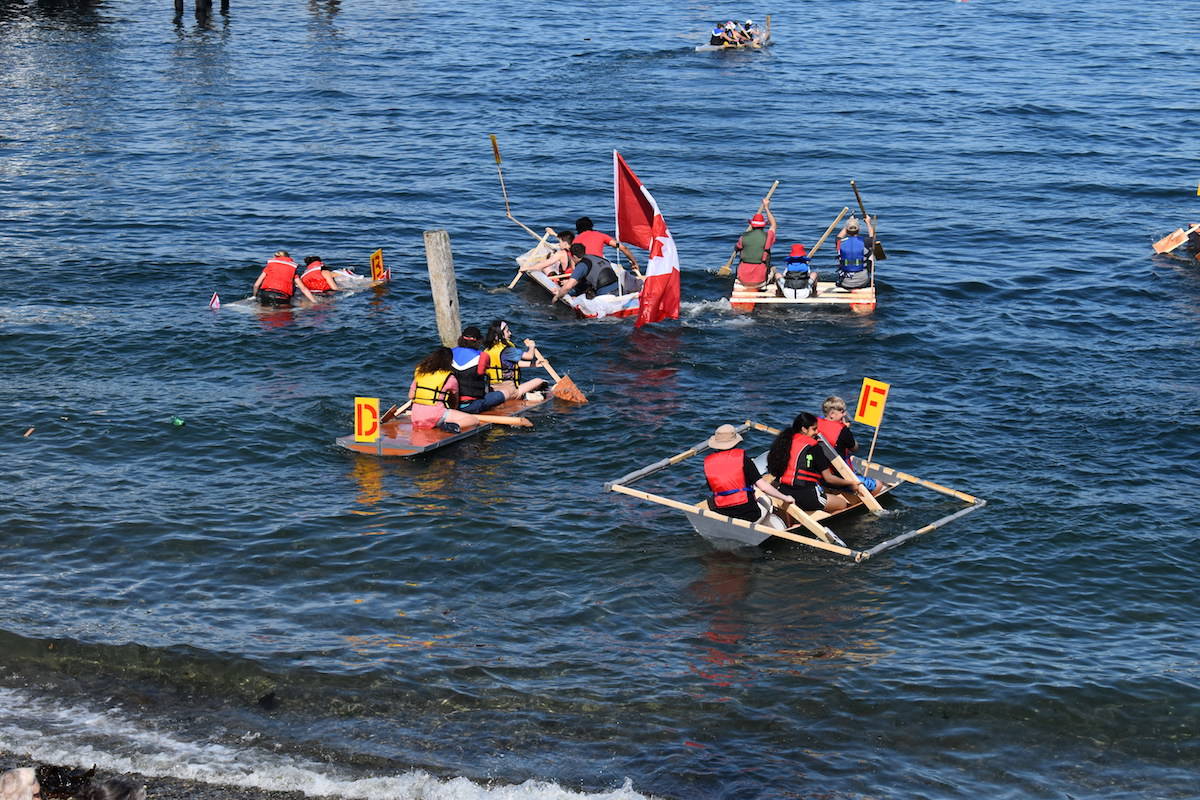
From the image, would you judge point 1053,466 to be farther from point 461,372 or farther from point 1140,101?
point 1140,101

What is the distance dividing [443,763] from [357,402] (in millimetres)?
7893

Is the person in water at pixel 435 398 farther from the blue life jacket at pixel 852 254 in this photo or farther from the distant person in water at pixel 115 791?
the blue life jacket at pixel 852 254

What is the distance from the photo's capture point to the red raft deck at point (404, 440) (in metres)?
21.4

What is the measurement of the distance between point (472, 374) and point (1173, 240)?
64.7ft

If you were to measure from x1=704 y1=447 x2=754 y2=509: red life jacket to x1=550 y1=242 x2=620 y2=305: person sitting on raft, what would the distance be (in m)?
11.6

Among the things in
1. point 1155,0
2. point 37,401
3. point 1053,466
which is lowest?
point 37,401

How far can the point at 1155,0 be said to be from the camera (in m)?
74.9

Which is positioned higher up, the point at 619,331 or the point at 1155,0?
the point at 1155,0

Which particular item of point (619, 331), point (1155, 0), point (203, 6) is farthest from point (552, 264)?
point (1155, 0)

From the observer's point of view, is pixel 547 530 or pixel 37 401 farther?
pixel 37 401

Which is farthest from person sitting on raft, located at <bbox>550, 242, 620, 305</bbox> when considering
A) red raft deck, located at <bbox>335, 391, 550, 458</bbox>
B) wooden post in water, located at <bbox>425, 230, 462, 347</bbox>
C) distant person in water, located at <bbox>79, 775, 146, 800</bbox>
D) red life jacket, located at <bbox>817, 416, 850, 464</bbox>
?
distant person in water, located at <bbox>79, 775, 146, 800</bbox>

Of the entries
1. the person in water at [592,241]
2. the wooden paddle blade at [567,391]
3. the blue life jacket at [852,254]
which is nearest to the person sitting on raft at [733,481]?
the wooden paddle blade at [567,391]

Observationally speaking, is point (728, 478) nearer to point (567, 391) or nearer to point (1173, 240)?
point (567, 391)

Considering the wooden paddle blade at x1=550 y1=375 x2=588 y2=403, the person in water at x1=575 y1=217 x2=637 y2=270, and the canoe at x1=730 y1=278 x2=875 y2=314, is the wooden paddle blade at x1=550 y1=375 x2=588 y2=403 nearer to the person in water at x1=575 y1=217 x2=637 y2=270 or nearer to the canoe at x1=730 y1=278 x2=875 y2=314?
the canoe at x1=730 y1=278 x2=875 y2=314
